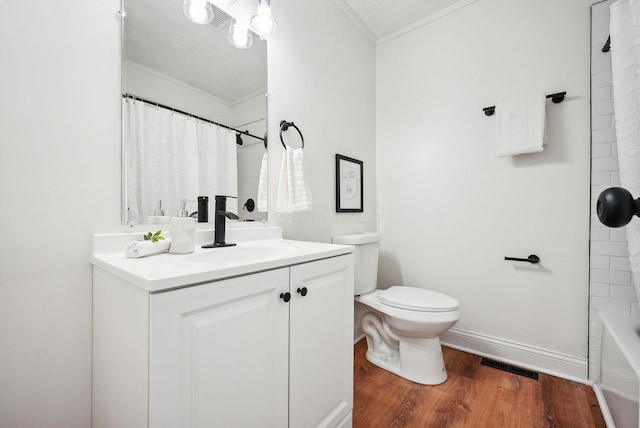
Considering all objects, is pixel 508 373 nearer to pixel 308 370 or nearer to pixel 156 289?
pixel 308 370

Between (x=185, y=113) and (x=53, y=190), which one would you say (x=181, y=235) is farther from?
(x=185, y=113)

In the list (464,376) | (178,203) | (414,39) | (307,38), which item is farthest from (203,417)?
(414,39)

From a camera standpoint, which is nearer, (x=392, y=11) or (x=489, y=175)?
(x=489, y=175)

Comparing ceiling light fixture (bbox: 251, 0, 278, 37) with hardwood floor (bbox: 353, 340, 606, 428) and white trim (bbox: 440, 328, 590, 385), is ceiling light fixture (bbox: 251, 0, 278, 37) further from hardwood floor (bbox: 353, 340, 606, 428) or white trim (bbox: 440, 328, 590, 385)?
white trim (bbox: 440, 328, 590, 385)

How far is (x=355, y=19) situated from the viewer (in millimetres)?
2061

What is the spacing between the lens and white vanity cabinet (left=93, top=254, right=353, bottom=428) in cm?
58

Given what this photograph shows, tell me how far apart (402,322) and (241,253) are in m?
0.98

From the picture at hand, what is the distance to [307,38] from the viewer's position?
66.6 inches

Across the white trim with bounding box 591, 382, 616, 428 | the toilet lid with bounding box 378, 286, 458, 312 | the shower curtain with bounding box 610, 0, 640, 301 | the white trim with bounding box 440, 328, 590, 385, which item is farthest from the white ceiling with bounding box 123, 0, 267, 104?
the white trim with bounding box 591, 382, 616, 428

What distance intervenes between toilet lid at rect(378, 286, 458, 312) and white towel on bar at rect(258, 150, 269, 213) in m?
0.92

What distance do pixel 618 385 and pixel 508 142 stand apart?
128 centimetres

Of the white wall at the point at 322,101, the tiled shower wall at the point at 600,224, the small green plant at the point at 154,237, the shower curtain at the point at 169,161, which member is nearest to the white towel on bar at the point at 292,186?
the white wall at the point at 322,101

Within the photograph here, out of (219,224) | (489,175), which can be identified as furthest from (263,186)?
(489,175)

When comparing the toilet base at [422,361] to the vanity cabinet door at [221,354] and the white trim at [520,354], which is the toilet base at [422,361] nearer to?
the white trim at [520,354]
